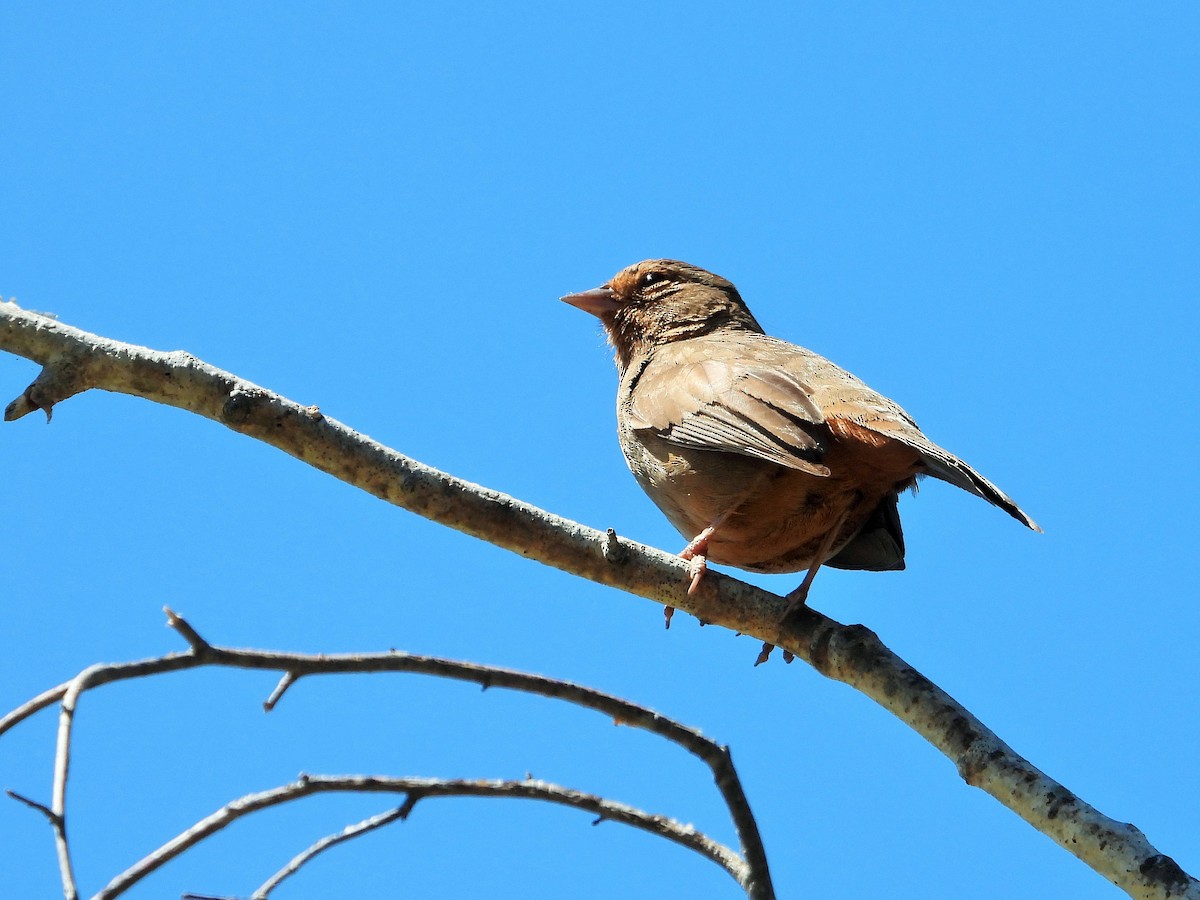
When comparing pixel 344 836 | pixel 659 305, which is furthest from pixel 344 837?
pixel 659 305

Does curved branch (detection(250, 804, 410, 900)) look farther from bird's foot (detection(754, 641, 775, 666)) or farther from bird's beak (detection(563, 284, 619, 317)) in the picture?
bird's beak (detection(563, 284, 619, 317))

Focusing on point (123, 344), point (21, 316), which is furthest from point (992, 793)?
point (21, 316)

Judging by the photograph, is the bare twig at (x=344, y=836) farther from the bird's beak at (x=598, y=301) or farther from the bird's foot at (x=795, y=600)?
the bird's beak at (x=598, y=301)

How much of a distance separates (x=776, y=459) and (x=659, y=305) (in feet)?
8.26

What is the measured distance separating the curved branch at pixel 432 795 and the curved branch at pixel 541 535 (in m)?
0.93

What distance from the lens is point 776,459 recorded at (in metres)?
4.94

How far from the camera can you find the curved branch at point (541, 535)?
3.47m

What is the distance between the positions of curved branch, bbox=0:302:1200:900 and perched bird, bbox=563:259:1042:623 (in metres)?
0.25

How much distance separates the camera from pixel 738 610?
4.78 meters

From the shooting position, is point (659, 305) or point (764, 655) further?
point (659, 305)

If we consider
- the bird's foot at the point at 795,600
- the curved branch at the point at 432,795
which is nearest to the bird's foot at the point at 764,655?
the bird's foot at the point at 795,600

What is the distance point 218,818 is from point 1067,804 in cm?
230

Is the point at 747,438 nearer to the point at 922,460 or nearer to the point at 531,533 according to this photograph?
the point at 922,460

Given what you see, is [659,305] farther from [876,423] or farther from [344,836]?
[344,836]
